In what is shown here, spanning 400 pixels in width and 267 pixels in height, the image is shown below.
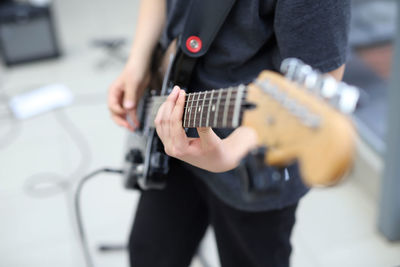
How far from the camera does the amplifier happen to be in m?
2.64

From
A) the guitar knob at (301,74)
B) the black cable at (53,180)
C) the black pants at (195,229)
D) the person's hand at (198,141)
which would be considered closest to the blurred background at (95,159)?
the black cable at (53,180)

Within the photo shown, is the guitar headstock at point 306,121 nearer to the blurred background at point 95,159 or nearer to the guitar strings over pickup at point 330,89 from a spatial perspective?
the guitar strings over pickup at point 330,89

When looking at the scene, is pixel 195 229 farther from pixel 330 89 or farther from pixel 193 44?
Answer: pixel 330 89

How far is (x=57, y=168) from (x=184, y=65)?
129 cm

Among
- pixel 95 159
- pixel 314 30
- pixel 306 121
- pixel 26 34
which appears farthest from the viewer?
pixel 26 34

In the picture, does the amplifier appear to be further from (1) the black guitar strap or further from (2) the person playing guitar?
(1) the black guitar strap

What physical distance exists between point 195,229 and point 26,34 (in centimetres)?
211

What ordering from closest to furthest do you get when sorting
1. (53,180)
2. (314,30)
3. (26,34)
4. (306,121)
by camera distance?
(306,121)
(314,30)
(53,180)
(26,34)

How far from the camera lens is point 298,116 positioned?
48 centimetres

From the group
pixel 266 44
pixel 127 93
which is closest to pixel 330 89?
pixel 266 44

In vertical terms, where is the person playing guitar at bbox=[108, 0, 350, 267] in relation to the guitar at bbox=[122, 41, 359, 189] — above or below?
below

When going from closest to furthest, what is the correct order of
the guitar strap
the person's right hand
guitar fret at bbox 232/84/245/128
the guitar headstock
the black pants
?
the guitar headstock → guitar fret at bbox 232/84/245/128 → the guitar strap → the black pants → the person's right hand

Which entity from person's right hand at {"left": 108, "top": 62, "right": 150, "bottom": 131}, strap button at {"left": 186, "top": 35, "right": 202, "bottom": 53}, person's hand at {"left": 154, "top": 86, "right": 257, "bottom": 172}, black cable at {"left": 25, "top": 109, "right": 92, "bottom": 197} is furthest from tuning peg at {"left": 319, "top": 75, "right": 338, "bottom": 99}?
black cable at {"left": 25, "top": 109, "right": 92, "bottom": 197}

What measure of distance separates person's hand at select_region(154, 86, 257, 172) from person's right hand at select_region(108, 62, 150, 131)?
1.08 feet
